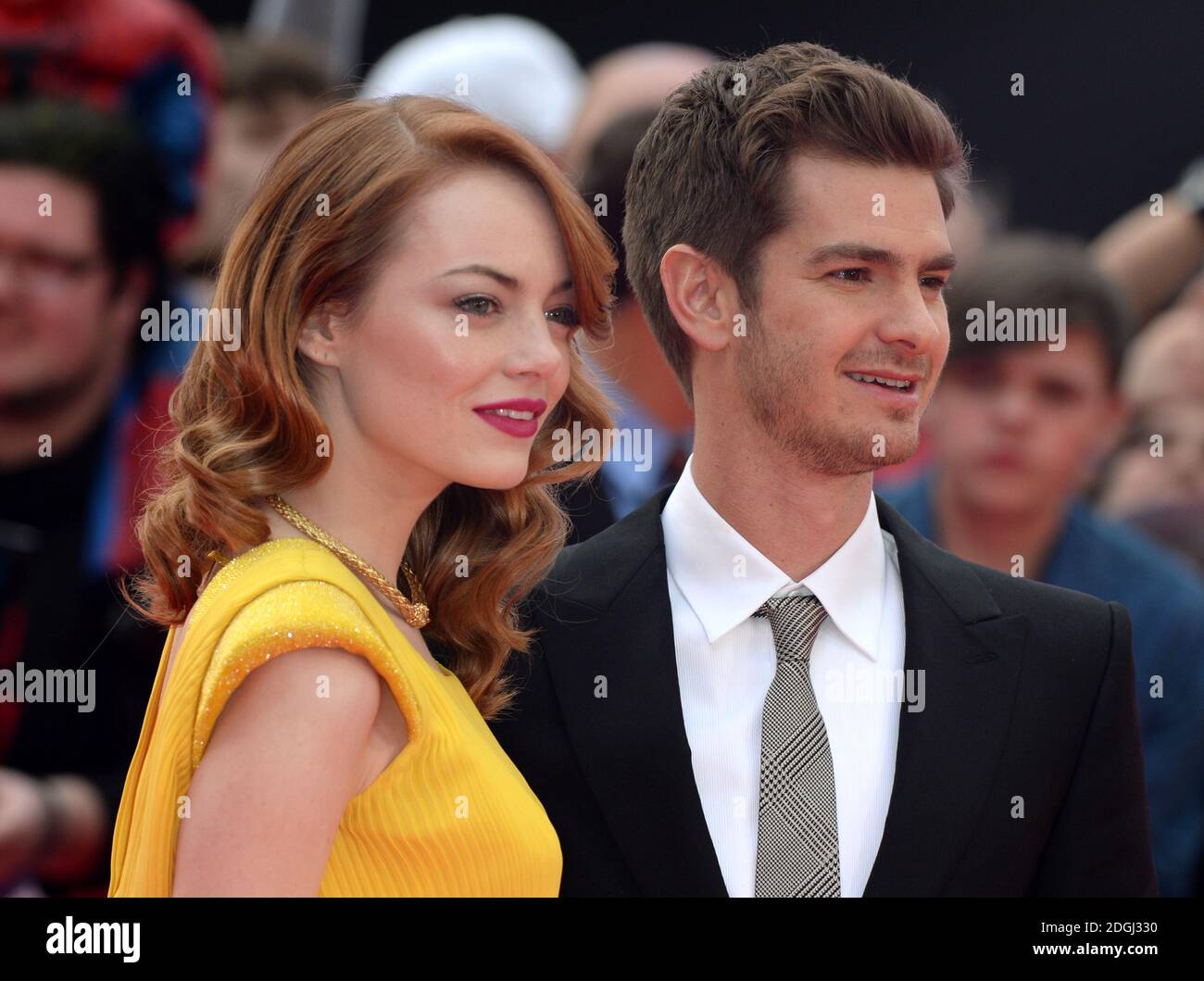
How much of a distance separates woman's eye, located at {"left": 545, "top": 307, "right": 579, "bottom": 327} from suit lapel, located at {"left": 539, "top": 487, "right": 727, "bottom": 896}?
31 centimetres

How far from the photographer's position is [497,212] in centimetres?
210

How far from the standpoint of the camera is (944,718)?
6.93 ft

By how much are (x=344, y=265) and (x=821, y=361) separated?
639mm

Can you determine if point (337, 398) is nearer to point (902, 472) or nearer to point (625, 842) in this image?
point (625, 842)

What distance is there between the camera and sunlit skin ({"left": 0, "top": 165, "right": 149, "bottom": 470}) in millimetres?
3785

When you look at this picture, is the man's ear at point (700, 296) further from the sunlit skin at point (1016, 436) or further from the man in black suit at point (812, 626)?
the sunlit skin at point (1016, 436)

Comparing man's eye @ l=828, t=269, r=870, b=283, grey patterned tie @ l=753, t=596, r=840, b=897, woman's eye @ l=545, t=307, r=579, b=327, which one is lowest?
grey patterned tie @ l=753, t=596, r=840, b=897

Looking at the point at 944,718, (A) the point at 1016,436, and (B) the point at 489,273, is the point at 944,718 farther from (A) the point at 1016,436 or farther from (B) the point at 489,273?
(A) the point at 1016,436

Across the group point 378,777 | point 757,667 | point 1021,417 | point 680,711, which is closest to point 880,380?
point 757,667

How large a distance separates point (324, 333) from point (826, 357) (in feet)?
2.17

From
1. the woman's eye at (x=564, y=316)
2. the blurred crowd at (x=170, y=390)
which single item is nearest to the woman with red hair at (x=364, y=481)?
the woman's eye at (x=564, y=316)

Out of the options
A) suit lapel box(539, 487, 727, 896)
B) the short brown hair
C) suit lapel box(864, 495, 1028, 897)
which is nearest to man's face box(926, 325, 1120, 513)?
the short brown hair

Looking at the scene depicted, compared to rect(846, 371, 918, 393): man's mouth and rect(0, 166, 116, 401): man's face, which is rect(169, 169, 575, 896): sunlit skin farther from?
rect(0, 166, 116, 401): man's face
